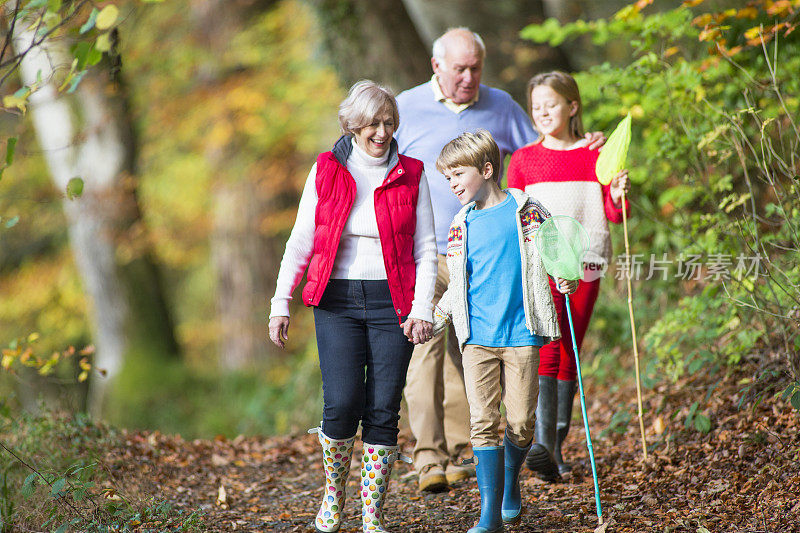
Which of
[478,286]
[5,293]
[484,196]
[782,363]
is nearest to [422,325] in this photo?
[478,286]

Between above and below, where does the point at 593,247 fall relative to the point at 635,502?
above

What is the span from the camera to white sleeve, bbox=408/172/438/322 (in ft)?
11.6

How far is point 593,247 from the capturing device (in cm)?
426

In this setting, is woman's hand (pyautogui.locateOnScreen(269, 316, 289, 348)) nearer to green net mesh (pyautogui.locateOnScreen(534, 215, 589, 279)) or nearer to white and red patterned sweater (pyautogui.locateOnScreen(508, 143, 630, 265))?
green net mesh (pyautogui.locateOnScreen(534, 215, 589, 279))

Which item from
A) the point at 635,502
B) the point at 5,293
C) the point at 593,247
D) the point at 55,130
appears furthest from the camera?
the point at 5,293

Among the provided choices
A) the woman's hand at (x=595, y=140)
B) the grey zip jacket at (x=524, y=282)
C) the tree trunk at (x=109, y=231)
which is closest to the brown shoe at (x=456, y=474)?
the grey zip jacket at (x=524, y=282)

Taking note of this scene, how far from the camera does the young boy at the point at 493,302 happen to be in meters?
3.50

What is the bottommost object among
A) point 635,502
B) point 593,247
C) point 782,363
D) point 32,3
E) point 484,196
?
point 635,502

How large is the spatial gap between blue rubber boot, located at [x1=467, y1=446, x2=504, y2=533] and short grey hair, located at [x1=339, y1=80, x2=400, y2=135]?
4.98ft

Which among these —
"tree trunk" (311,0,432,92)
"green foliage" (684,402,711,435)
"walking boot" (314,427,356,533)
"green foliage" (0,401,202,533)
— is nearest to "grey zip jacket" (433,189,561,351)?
"walking boot" (314,427,356,533)

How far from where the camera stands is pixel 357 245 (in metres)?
3.60

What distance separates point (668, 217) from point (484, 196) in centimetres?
410

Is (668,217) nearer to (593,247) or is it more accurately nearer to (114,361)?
(593,247)

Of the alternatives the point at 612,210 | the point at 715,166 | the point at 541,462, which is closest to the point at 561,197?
the point at 612,210
